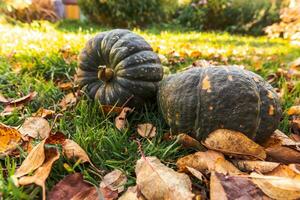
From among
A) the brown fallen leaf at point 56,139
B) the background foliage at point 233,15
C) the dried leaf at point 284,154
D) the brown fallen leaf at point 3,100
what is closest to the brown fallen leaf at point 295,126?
the dried leaf at point 284,154

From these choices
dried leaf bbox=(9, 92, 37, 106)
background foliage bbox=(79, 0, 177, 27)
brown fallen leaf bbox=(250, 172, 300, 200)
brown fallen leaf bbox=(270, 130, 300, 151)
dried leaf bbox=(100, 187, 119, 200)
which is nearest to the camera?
brown fallen leaf bbox=(250, 172, 300, 200)

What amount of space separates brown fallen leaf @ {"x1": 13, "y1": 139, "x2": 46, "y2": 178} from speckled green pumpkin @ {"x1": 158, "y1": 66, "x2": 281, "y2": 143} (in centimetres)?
75

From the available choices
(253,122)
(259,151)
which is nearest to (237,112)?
(253,122)

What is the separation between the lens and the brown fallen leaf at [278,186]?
1259mm

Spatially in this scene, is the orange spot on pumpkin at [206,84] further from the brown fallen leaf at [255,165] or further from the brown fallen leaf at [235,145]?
the brown fallen leaf at [255,165]

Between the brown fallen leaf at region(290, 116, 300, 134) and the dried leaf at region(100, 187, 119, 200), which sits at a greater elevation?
the brown fallen leaf at region(290, 116, 300, 134)

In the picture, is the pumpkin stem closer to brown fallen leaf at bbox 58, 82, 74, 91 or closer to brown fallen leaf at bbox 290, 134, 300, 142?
brown fallen leaf at bbox 58, 82, 74, 91

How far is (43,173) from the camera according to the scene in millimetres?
1345

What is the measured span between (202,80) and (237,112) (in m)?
0.25

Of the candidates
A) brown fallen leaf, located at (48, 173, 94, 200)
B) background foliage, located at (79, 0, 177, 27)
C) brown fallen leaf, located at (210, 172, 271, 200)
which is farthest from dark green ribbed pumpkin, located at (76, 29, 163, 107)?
background foliage, located at (79, 0, 177, 27)

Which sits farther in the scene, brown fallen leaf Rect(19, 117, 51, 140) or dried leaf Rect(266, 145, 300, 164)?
A: brown fallen leaf Rect(19, 117, 51, 140)

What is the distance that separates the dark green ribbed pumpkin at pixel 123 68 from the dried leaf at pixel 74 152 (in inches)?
23.8

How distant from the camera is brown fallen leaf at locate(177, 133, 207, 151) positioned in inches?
69.3

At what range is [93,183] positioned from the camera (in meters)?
1.49
